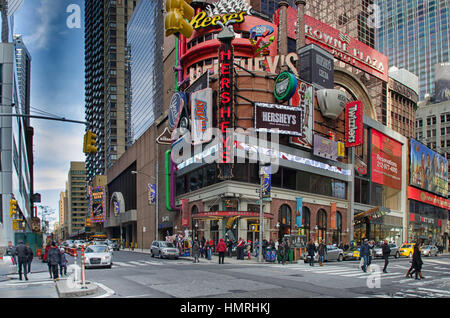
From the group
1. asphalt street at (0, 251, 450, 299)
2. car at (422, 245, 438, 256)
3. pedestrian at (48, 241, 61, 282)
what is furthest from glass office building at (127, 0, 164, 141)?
asphalt street at (0, 251, 450, 299)

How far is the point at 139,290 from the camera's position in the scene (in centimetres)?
1609

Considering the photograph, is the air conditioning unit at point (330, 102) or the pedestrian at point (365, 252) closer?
the pedestrian at point (365, 252)

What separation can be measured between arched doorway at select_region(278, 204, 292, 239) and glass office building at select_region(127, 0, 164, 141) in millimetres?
51434

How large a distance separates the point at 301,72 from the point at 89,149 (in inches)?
1646

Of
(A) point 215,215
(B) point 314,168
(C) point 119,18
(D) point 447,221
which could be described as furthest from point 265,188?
(C) point 119,18

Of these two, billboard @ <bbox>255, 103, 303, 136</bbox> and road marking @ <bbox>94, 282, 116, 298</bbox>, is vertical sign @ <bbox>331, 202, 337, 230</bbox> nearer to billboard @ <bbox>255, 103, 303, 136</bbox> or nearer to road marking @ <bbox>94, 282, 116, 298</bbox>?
billboard @ <bbox>255, 103, 303, 136</bbox>

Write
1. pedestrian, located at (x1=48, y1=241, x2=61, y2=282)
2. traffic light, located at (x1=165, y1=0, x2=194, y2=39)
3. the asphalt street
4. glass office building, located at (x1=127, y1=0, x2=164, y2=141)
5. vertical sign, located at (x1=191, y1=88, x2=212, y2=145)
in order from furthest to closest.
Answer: glass office building, located at (x1=127, y1=0, x2=164, y2=141) → vertical sign, located at (x1=191, y1=88, x2=212, y2=145) → pedestrian, located at (x1=48, y1=241, x2=61, y2=282) → the asphalt street → traffic light, located at (x1=165, y1=0, x2=194, y2=39)

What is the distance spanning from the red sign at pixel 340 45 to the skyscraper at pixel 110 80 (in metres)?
95.1

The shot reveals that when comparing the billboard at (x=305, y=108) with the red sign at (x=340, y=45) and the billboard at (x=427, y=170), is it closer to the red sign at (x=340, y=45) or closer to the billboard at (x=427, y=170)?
the red sign at (x=340, y=45)

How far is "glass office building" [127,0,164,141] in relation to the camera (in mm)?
98938

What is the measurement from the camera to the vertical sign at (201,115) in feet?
156

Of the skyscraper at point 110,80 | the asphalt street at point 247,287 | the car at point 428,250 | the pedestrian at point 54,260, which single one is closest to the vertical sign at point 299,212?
the car at point 428,250

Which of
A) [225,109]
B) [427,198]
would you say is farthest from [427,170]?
[225,109]

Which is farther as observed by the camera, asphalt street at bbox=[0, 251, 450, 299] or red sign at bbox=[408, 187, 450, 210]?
red sign at bbox=[408, 187, 450, 210]
